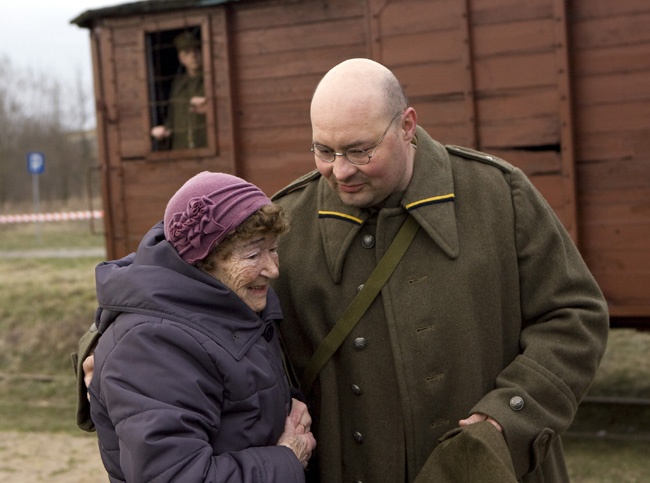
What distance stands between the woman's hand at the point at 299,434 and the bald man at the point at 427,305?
0.56 feet

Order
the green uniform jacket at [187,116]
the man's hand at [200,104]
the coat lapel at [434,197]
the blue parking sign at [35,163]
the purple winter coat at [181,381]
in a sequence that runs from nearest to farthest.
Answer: the purple winter coat at [181,381]
the coat lapel at [434,197]
the man's hand at [200,104]
the green uniform jacket at [187,116]
the blue parking sign at [35,163]

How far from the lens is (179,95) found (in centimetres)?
791

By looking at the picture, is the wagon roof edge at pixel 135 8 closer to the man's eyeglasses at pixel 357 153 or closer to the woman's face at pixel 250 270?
the man's eyeglasses at pixel 357 153

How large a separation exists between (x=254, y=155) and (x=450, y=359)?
5.27 metres

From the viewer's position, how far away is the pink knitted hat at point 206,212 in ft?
7.28

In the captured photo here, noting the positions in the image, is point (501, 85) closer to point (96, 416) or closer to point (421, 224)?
point (421, 224)

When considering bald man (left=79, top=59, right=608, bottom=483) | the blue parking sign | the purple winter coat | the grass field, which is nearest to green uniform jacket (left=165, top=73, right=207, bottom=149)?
the grass field

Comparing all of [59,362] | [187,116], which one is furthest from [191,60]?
[59,362]

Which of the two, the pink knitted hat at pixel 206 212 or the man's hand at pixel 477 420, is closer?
the pink knitted hat at pixel 206 212

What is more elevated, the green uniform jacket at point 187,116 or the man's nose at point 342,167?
the green uniform jacket at point 187,116

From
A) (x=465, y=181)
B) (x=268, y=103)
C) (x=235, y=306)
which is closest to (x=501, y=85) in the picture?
(x=268, y=103)

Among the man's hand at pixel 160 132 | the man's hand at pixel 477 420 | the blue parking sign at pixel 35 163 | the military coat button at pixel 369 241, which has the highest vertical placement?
the blue parking sign at pixel 35 163

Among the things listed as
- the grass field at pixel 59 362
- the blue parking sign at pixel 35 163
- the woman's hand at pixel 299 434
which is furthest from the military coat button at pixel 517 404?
the blue parking sign at pixel 35 163

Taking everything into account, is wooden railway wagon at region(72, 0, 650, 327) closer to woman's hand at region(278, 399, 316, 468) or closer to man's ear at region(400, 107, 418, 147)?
man's ear at region(400, 107, 418, 147)
